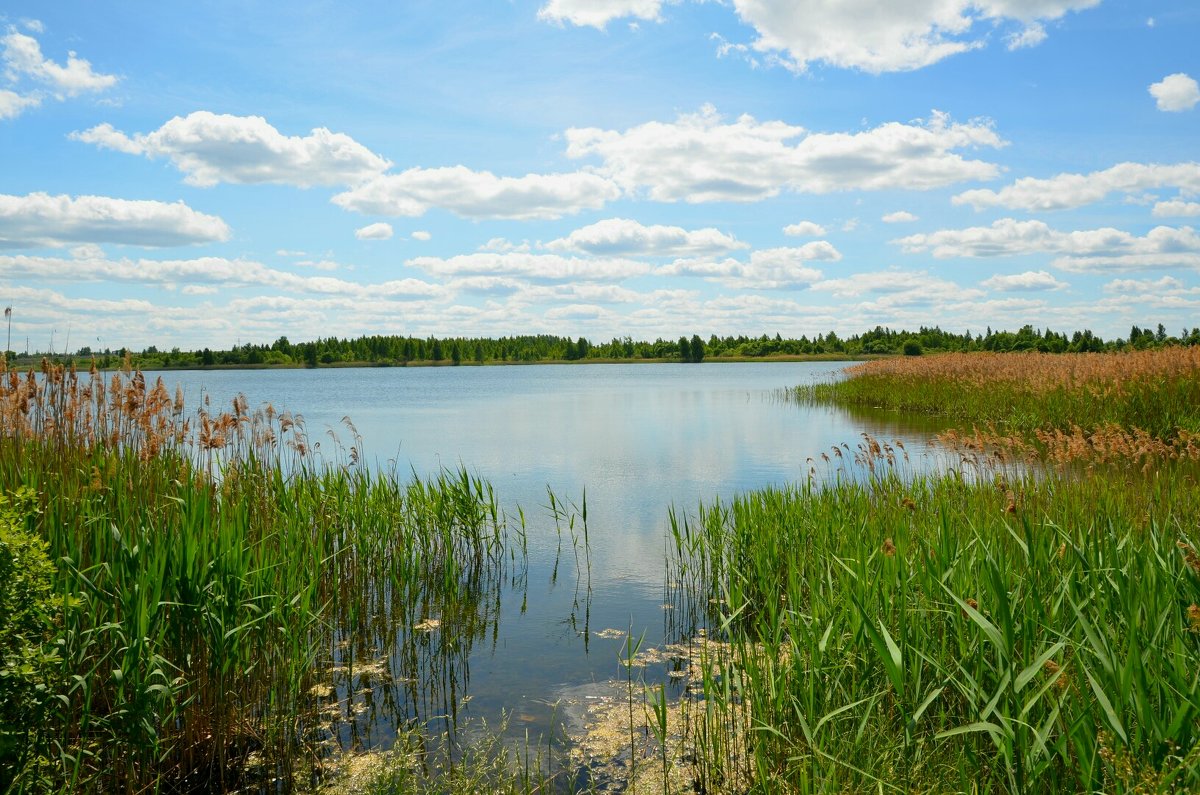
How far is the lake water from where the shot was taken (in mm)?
6754

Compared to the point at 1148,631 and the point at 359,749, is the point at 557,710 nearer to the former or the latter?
the point at 359,749

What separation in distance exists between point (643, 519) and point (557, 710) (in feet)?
20.7

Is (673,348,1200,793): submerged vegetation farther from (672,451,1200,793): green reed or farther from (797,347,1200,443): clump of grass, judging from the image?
(797,347,1200,443): clump of grass

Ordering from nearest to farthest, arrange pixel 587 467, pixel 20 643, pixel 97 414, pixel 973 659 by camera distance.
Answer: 1. pixel 20 643
2. pixel 973 659
3. pixel 97 414
4. pixel 587 467

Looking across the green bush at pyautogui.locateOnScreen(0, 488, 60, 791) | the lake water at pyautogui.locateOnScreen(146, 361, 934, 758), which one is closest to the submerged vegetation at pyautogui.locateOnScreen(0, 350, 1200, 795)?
the green bush at pyautogui.locateOnScreen(0, 488, 60, 791)

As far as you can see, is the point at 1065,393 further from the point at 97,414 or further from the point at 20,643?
the point at 20,643

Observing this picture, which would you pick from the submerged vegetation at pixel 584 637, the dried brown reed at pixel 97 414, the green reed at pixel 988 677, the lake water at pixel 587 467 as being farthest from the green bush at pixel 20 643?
the green reed at pixel 988 677

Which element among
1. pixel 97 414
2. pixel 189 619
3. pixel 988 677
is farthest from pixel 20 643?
pixel 988 677

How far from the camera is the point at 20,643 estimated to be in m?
3.26

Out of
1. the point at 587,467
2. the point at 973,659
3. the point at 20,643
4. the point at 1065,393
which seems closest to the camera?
the point at 20,643

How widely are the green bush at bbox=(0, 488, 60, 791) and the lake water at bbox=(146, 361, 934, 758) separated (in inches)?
92.5

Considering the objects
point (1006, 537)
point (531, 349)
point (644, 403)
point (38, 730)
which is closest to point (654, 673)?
point (1006, 537)

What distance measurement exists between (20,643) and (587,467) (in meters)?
13.7

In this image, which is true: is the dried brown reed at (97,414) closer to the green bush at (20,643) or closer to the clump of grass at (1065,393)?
the green bush at (20,643)
